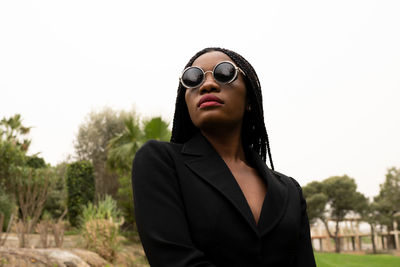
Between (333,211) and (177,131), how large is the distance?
38005 millimetres

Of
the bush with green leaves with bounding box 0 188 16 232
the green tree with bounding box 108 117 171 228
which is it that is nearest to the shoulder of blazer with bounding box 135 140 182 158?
the green tree with bounding box 108 117 171 228

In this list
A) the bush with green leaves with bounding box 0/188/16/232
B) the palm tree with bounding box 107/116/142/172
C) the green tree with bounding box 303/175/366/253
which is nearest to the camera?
the palm tree with bounding box 107/116/142/172

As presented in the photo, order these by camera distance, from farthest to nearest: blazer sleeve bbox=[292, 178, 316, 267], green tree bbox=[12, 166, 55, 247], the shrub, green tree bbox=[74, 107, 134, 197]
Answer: green tree bbox=[74, 107, 134, 197] < the shrub < green tree bbox=[12, 166, 55, 247] < blazer sleeve bbox=[292, 178, 316, 267]

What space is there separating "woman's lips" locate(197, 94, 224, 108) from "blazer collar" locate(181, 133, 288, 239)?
0.56ft

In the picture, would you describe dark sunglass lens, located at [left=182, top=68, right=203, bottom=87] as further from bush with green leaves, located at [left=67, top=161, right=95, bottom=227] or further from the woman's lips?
bush with green leaves, located at [left=67, top=161, right=95, bottom=227]

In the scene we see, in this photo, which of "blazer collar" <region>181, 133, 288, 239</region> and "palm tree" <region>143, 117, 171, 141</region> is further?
"palm tree" <region>143, 117, 171, 141</region>

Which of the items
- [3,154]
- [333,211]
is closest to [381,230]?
[333,211]

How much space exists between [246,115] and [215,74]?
1.19 feet

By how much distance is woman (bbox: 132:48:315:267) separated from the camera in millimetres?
1440

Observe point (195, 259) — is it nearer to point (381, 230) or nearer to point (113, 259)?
point (113, 259)

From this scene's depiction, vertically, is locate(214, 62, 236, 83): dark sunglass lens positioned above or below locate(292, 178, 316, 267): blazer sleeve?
above

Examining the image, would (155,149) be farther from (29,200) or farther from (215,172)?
(29,200)

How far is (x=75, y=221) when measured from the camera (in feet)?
63.3

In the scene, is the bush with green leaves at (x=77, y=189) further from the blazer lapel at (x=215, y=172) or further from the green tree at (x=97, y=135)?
the blazer lapel at (x=215, y=172)
